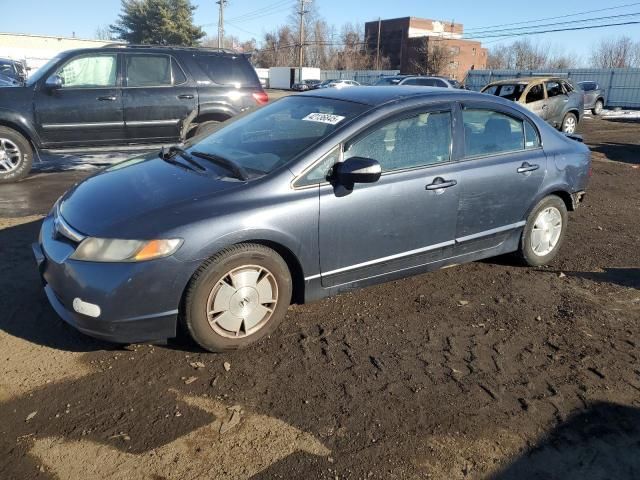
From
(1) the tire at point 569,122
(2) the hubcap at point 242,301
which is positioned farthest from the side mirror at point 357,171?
(1) the tire at point 569,122

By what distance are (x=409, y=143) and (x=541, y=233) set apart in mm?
1769

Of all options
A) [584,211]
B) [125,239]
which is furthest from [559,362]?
[584,211]

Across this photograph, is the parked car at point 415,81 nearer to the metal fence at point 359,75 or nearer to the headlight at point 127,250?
the headlight at point 127,250

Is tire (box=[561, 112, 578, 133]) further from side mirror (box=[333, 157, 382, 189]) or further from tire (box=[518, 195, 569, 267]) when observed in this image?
side mirror (box=[333, 157, 382, 189])

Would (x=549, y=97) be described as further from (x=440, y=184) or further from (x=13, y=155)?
(x=13, y=155)

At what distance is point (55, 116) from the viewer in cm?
768

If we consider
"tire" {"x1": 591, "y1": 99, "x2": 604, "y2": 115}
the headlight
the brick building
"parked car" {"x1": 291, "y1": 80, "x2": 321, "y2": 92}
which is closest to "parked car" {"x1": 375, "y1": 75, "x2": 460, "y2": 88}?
"tire" {"x1": 591, "y1": 99, "x2": 604, "y2": 115}

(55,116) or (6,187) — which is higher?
(55,116)

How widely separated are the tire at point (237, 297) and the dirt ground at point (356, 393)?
0.14 meters

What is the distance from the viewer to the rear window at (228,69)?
27.7 ft

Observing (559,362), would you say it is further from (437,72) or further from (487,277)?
(437,72)

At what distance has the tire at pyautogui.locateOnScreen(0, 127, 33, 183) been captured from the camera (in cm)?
756

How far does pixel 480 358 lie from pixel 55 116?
7.02 m

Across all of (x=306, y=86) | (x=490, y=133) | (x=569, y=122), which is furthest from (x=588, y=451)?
(x=306, y=86)
